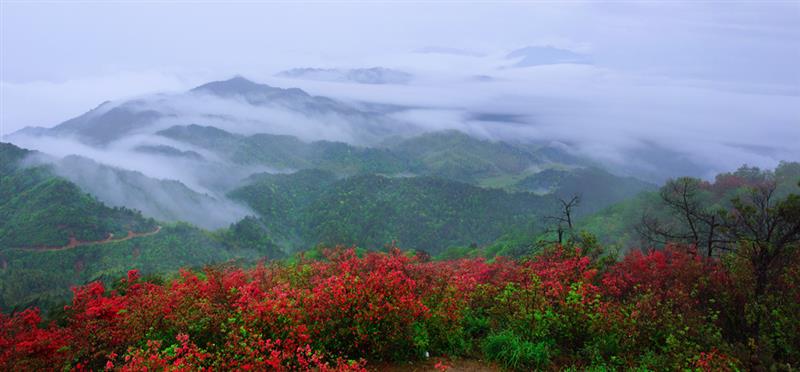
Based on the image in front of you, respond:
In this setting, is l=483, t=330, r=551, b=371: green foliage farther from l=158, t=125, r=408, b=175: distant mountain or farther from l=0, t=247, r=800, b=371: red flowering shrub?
l=158, t=125, r=408, b=175: distant mountain

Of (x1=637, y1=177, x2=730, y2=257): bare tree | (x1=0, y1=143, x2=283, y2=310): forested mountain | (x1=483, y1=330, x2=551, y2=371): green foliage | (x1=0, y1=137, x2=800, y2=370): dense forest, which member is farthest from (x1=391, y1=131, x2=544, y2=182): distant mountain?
(x1=483, y1=330, x2=551, y2=371): green foliage

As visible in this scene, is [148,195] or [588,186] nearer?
[148,195]

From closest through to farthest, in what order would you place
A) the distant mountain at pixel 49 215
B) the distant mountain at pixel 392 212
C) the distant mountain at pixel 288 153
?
the distant mountain at pixel 49 215, the distant mountain at pixel 392 212, the distant mountain at pixel 288 153

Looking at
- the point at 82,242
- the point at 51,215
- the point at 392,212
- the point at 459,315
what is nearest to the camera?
the point at 459,315

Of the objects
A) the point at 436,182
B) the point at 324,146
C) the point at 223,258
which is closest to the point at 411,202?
the point at 436,182

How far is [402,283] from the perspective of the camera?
7.42m

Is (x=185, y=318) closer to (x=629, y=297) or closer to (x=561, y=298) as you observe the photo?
(x=561, y=298)

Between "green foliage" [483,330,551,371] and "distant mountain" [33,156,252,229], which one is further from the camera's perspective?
"distant mountain" [33,156,252,229]

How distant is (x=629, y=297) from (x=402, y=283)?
4321 mm

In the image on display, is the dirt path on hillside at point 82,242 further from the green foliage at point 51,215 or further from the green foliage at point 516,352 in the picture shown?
the green foliage at point 516,352

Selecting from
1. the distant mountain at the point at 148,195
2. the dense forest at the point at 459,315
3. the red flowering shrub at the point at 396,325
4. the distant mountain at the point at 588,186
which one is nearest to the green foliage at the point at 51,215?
the distant mountain at the point at 148,195

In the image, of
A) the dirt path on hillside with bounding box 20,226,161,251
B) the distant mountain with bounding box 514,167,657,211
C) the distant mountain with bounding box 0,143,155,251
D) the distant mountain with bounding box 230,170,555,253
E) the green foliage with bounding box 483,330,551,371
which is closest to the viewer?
the green foliage with bounding box 483,330,551,371

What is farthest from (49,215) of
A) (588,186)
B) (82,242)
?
(588,186)

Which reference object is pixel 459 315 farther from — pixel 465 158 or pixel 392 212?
pixel 465 158
